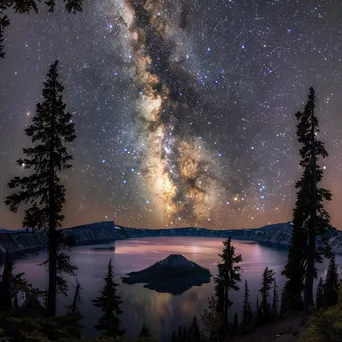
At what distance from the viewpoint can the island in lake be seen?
3553 inches

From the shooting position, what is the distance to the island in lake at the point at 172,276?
90.2 meters

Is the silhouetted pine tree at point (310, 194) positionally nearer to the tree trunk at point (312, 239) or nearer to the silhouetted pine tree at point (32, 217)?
the tree trunk at point (312, 239)

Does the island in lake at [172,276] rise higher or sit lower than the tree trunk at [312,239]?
lower

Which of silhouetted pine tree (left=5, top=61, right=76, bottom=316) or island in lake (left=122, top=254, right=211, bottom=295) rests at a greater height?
silhouetted pine tree (left=5, top=61, right=76, bottom=316)

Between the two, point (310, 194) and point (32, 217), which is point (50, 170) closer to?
point (32, 217)

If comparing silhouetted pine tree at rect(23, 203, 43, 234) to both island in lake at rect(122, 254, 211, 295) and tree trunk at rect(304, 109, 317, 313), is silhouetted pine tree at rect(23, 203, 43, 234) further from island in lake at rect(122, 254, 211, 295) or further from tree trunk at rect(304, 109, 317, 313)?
island in lake at rect(122, 254, 211, 295)

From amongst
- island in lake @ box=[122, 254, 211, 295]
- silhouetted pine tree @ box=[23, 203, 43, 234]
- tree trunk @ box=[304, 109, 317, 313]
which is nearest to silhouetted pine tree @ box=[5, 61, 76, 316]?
silhouetted pine tree @ box=[23, 203, 43, 234]

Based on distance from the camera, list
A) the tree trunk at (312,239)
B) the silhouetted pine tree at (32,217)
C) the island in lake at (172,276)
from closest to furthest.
A: the silhouetted pine tree at (32,217), the tree trunk at (312,239), the island in lake at (172,276)

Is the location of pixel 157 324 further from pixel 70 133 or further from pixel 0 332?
pixel 0 332

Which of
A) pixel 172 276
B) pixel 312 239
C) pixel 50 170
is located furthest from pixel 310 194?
pixel 172 276

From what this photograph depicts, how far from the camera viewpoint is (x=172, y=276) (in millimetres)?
95750

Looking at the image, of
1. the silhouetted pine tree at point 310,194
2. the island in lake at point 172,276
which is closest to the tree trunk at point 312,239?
the silhouetted pine tree at point 310,194

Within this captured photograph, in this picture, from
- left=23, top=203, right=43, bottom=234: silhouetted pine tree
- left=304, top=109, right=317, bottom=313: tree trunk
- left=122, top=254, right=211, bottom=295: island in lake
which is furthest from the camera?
left=122, top=254, right=211, bottom=295: island in lake

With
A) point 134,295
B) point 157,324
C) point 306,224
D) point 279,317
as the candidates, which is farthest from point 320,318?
point 134,295
